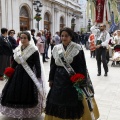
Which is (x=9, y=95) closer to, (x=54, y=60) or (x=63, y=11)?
(x=54, y=60)

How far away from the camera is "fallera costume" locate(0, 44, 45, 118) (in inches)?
148

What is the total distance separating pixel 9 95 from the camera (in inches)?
149

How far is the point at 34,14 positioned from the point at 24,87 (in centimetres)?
1902

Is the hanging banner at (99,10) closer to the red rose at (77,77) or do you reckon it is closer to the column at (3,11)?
the red rose at (77,77)

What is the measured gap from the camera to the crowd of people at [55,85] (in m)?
3.18

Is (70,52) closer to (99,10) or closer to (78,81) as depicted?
(78,81)

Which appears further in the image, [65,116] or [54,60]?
[54,60]

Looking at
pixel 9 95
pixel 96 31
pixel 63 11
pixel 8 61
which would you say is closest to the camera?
pixel 9 95

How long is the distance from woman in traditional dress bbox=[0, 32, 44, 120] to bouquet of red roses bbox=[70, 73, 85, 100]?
0.91 metres

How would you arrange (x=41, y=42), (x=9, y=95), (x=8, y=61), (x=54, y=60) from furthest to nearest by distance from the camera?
(x=41, y=42) → (x=8, y=61) → (x=9, y=95) → (x=54, y=60)

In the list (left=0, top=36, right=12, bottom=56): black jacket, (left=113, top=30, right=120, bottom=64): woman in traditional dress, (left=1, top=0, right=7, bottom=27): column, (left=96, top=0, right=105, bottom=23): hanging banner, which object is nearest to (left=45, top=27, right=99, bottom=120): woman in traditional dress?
(left=0, top=36, right=12, bottom=56): black jacket

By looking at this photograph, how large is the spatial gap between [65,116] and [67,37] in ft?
3.43

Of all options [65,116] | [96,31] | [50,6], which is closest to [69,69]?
[65,116]

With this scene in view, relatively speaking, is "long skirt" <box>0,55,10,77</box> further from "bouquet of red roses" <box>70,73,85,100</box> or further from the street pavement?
"bouquet of red roses" <box>70,73,85,100</box>
